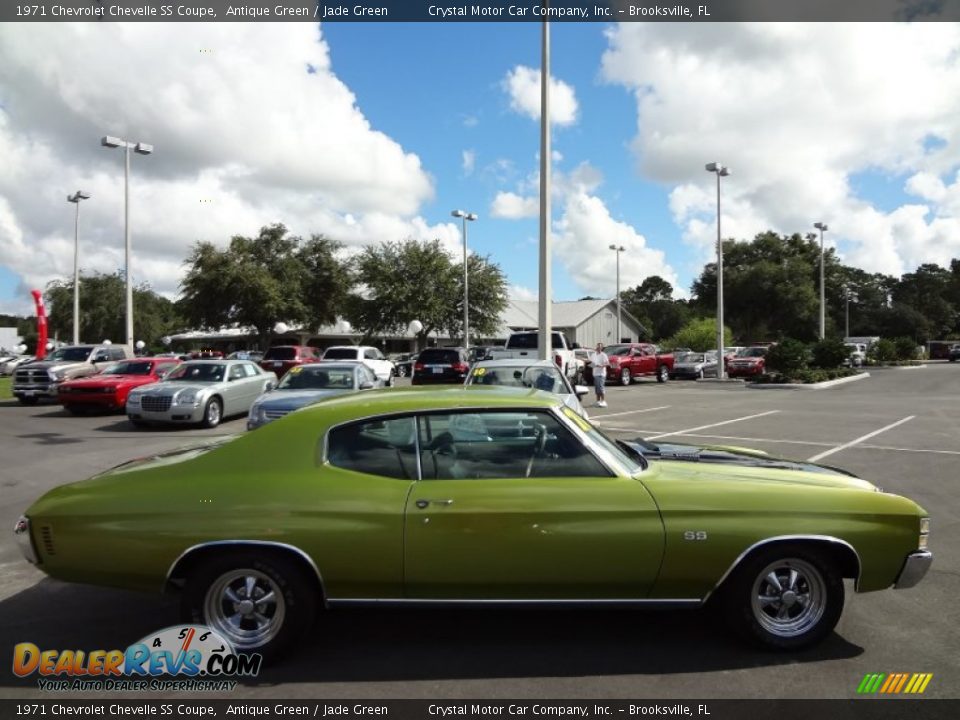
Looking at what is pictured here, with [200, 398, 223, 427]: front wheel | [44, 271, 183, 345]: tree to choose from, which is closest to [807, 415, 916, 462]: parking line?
[200, 398, 223, 427]: front wheel

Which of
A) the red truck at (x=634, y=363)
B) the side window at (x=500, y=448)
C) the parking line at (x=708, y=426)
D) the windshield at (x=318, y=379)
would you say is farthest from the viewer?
the red truck at (x=634, y=363)

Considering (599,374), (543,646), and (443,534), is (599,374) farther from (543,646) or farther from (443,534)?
(443,534)

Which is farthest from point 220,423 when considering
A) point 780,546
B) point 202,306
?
point 202,306

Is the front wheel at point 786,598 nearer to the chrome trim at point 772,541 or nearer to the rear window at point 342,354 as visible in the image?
the chrome trim at point 772,541

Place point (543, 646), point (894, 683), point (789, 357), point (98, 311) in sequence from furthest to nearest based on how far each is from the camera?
1. point (98, 311)
2. point (789, 357)
3. point (543, 646)
4. point (894, 683)

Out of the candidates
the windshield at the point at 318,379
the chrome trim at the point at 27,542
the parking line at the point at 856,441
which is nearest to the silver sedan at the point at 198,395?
the windshield at the point at 318,379

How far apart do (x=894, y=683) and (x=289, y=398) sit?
9.23 meters

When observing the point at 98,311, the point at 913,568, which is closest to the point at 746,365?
the point at 913,568

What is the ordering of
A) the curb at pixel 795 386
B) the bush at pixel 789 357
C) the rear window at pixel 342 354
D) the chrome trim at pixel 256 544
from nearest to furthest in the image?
the chrome trim at pixel 256 544 → the rear window at pixel 342 354 → the curb at pixel 795 386 → the bush at pixel 789 357

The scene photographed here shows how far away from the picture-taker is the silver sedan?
1402 cm

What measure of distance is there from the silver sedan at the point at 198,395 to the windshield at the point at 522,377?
6552mm

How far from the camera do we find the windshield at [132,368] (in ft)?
59.6

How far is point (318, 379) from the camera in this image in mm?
12359

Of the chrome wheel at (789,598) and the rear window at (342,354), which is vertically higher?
the rear window at (342,354)
